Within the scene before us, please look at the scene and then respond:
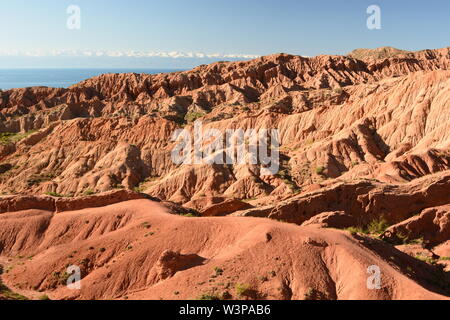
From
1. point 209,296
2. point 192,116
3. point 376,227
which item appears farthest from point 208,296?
point 192,116

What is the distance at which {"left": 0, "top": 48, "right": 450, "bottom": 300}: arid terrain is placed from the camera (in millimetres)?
16078

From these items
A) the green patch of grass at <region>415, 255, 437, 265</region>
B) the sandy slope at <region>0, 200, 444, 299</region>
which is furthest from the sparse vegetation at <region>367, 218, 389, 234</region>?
the sandy slope at <region>0, 200, 444, 299</region>

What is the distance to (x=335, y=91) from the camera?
87.1 m

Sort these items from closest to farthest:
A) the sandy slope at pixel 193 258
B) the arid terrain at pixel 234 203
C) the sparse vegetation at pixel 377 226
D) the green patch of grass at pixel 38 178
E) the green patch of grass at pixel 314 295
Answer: the green patch of grass at pixel 314 295, the sandy slope at pixel 193 258, the arid terrain at pixel 234 203, the sparse vegetation at pixel 377 226, the green patch of grass at pixel 38 178

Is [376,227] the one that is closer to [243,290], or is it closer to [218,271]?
[218,271]

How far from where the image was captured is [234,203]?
3091 centimetres

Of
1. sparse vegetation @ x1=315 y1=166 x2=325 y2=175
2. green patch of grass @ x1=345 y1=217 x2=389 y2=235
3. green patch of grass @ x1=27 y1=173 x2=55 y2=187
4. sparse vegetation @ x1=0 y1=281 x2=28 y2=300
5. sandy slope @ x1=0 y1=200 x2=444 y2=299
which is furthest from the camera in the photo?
green patch of grass @ x1=27 y1=173 x2=55 y2=187

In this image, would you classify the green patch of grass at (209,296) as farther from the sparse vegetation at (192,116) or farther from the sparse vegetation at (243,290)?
the sparse vegetation at (192,116)

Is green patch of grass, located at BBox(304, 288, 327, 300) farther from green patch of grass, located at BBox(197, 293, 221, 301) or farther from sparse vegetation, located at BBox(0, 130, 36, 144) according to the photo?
sparse vegetation, located at BBox(0, 130, 36, 144)

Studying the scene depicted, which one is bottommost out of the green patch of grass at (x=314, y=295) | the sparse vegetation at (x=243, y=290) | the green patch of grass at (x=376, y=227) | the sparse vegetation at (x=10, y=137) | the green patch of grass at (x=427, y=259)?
the green patch of grass at (x=427, y=259)

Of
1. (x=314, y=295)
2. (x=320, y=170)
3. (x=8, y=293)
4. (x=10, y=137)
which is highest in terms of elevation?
(x=10, y=137)

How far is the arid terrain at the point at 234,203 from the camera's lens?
16.1 metres

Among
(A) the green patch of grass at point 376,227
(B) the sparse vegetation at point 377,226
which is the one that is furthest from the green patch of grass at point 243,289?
(B) the sparse vegetation at point 377,226

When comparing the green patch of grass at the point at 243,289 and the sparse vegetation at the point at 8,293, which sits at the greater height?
the green patch of grass at the point at 243,289
